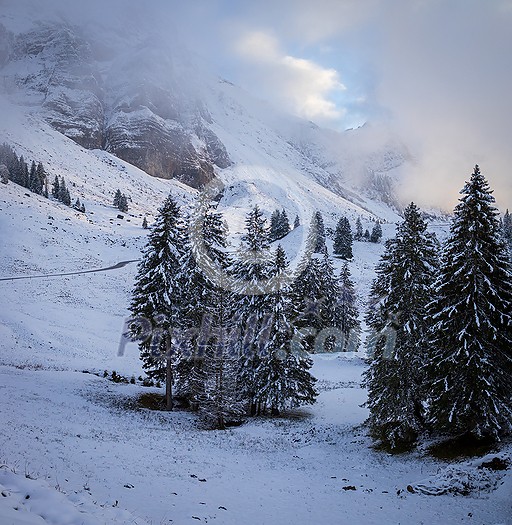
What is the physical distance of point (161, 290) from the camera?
2388 centimetres

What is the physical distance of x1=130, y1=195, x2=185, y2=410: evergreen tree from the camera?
2378cm

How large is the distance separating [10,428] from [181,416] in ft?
37.6

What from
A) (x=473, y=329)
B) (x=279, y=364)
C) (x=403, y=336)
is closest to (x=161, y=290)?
(x=279, y=364)

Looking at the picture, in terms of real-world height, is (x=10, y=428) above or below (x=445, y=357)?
below

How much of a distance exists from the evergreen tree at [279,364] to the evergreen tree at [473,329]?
965 cm

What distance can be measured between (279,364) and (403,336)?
893 cm

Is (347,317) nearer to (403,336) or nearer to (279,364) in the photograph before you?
(279,364)

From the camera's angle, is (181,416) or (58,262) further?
(58,262)

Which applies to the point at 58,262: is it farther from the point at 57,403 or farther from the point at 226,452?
the point at 226,452

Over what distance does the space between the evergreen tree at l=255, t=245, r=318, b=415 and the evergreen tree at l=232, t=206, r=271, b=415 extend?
0.45m

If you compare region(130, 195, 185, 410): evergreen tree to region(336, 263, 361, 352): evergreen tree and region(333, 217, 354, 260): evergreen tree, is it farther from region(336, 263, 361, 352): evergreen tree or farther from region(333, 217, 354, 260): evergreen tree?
region(333, 217, 354, 260): evergreen tree

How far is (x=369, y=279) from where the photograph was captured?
77.2 meters

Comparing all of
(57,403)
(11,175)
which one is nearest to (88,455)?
(57,403)

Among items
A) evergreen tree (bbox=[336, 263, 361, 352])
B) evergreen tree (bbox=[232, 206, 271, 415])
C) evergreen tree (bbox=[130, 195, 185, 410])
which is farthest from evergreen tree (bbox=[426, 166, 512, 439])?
evergreen tree (bbox=[336, 263, 361, 352])
